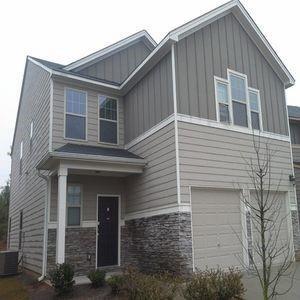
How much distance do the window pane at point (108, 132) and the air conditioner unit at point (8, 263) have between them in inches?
200

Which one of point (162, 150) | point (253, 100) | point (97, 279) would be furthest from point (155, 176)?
point (253, 100)

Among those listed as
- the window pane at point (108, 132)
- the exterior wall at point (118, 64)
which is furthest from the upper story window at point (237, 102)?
the exterior wall at point (118, 64)

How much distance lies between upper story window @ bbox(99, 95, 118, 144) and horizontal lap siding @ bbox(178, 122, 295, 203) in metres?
4.02

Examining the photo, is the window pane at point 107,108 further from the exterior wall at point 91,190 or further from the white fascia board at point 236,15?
the white fascia board at point 236,15

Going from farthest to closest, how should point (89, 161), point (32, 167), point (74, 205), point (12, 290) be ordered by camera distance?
point (32, 167), point (74, 205), point (89, 161), point (12, 290)

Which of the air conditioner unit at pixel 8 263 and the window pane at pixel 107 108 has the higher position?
the window pane at pixel 107 108

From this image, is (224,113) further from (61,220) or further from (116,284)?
(116,284)

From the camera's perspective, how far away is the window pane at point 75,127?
12.5 m

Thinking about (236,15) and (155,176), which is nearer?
(155,176)

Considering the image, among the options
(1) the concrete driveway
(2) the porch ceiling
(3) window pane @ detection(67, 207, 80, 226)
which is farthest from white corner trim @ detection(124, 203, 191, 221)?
(1) the concrete driveway

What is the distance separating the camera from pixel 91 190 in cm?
1227

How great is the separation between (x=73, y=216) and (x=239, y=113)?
6169 millimetres

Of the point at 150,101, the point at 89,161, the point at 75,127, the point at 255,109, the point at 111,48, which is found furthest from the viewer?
the point at 111,48

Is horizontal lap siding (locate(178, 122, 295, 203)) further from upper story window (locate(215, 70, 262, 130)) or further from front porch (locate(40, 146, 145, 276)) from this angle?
front porch (locate(40, 146, 145, 276))
